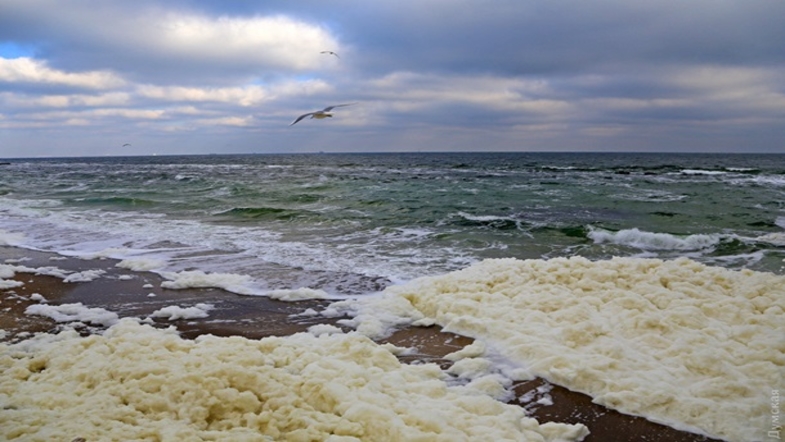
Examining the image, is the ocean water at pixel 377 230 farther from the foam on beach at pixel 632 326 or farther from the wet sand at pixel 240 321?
the foam on beach at pixel 632 326

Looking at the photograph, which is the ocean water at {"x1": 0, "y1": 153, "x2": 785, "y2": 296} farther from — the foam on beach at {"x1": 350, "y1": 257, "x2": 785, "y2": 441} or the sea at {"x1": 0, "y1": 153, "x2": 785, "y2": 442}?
the foam on beach at {"x1": 350, "y1": 257, "x2": 785, "y2": 441}

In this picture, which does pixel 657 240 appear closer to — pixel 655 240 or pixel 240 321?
pixel 655 240

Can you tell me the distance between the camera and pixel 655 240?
12461mm

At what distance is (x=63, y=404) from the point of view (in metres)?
3.53

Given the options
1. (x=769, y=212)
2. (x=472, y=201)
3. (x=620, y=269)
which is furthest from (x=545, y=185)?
(x=620, y=269)

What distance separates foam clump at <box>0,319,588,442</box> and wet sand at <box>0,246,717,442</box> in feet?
1.25

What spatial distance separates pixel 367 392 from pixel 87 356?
2446 millimetres

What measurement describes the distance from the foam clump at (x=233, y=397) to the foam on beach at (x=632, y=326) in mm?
918

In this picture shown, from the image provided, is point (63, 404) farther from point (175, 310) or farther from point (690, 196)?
point (690, 196)

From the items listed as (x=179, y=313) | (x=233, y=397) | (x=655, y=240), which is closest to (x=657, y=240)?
(x=655, y=240)

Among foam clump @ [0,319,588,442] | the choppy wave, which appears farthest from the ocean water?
foam clump @ [0,319,588,442]

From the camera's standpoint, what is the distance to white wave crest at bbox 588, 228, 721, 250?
1206 cm

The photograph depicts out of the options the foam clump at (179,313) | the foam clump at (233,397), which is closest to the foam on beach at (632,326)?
the foam clump at (233,397)

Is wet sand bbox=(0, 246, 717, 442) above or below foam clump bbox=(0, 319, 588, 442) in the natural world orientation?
below
